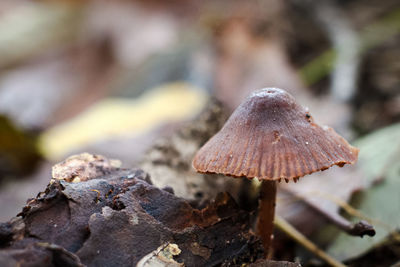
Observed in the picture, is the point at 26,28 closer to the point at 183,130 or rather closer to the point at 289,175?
the point at 183,130

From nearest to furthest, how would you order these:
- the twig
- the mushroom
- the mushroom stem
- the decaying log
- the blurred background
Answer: the decaying log
the mushroom
the mushroom stem
the twig
the blurred background

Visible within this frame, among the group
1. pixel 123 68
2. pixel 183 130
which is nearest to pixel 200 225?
pixel 183 130

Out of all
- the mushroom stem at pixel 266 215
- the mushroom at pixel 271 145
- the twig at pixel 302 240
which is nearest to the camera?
the mushroom at pixel 271 145

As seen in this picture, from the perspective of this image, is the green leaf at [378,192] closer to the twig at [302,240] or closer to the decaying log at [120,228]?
the twig at [302,240]

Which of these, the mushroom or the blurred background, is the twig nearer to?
the mushroom

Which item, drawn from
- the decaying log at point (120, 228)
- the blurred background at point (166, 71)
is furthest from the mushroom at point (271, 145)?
the blurred background at point (166, 71)

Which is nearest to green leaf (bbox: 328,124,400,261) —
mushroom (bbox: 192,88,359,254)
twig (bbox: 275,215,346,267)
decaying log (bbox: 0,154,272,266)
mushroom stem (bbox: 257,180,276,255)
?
twig (bbox: 275,215,346,267)

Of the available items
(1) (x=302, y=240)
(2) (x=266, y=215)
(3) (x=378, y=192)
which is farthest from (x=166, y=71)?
(2) (x=266, y=215)

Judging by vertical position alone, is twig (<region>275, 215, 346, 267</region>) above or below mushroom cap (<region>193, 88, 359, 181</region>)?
below
